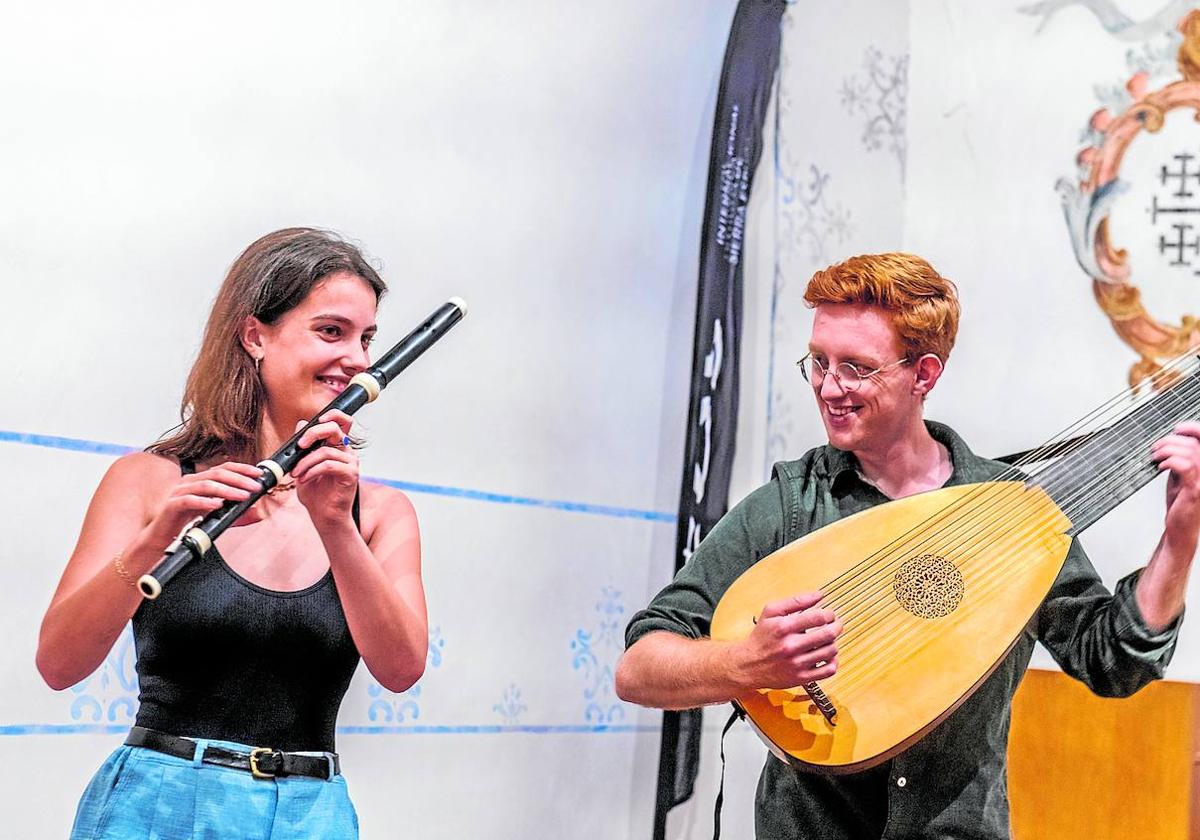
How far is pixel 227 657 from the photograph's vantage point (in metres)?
1.63

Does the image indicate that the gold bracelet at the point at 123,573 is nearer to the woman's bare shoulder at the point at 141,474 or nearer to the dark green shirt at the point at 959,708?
the woman's bare shoulder at the point at 141,474

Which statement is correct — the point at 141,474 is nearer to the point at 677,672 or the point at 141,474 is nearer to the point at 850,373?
the point at 677,672

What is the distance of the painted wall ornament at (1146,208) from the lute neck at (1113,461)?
1.54 metres

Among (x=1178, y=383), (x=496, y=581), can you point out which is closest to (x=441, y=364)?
(x=496, y=581)

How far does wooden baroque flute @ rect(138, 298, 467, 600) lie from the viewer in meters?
1.47

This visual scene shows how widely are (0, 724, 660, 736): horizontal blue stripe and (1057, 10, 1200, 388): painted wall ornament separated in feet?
4.72

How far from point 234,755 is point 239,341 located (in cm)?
49

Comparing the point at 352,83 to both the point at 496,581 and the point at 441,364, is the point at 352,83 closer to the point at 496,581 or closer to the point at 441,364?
the point at 441,364

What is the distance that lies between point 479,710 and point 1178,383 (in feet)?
4.24

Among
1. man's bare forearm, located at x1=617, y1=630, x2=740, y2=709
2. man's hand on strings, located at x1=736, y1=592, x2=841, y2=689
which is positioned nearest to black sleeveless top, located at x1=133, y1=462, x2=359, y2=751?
man's bare forearm, located at x1=617, y1=630, x2=740, y2=709

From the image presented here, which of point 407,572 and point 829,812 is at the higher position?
point 407,572

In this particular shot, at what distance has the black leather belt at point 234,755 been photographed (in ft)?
5.27

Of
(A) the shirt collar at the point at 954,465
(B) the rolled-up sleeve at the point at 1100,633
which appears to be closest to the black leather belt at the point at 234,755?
(A) the shirt collar at the point at 954,465

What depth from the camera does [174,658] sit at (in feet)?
5.34
